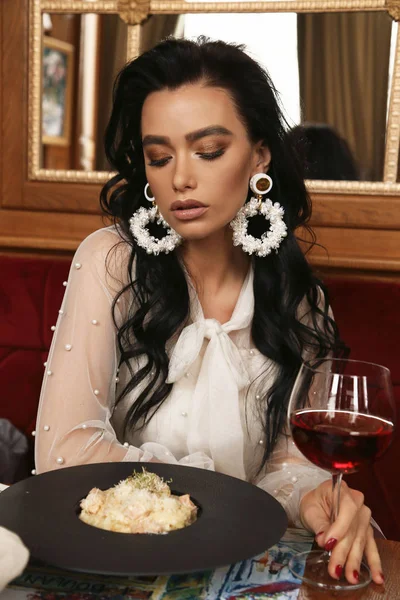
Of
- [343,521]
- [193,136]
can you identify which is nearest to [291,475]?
[343,521]

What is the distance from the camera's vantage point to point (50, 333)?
264 cm

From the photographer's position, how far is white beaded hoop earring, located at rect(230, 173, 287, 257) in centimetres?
203

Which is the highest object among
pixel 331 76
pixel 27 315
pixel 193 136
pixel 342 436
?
pixel 331 76

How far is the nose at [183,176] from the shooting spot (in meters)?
1.73

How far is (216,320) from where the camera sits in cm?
205

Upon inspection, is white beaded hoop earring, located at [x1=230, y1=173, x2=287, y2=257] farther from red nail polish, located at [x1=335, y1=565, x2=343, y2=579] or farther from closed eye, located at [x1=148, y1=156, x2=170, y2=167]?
red nail polish, located at [x1=335, y1=565, x2=343, y2=579]

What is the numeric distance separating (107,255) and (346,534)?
1.07 meters

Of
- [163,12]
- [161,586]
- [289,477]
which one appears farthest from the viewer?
[163,12]

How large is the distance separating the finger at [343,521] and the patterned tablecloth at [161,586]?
0.34ft

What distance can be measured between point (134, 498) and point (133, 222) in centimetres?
108

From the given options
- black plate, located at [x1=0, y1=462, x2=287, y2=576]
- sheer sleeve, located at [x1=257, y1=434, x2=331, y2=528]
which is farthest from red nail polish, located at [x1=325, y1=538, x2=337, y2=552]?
sheer sleeve, located at [x1=257, y1=434, x2=331, y2=528]

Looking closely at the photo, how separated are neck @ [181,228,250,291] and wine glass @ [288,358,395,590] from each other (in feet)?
3.56

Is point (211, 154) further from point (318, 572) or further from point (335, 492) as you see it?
point (318, 572)

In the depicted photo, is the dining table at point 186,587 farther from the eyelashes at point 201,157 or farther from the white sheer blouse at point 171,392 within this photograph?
the eyelashes at point 201,157
